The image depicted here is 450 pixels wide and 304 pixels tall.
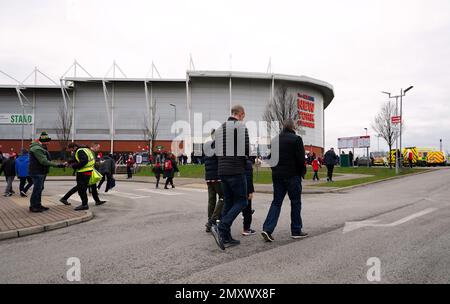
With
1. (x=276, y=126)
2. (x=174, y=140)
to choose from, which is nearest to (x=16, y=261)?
(x=276, y=126)

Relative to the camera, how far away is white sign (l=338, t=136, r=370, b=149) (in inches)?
1566

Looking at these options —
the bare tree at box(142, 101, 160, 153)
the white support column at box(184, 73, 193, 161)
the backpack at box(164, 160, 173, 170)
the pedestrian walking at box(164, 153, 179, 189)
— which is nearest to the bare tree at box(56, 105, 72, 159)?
the bare tree at box(142, 101, 160, 153)

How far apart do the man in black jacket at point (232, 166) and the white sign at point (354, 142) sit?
36.9m

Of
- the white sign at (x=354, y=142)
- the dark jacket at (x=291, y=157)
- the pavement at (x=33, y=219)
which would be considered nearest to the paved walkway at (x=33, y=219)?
the pavement at (x=33, y=219)

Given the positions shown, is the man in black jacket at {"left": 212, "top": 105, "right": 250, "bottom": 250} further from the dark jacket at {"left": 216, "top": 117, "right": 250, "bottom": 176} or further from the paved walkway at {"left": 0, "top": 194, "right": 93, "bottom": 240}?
the paved walkway at {"left": 0, "top": 194, "right": 93, "bottom": 240}

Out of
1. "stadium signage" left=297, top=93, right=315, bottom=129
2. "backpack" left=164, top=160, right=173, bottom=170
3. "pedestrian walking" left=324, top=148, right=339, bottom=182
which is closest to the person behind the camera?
"backpack" left=164, top=160, right=173, bottom=170

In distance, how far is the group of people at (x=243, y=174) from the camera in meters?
5.38

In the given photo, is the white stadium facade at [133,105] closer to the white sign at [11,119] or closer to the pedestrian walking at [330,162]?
the white sign at [11,119]

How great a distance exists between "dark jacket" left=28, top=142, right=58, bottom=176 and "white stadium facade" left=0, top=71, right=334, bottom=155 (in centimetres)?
4954

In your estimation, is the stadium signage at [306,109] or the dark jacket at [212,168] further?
the stadium signage at [306,109]

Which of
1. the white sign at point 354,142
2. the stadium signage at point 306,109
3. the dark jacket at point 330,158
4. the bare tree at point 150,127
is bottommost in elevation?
the dark jacket at point 330,158

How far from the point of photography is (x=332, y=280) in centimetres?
375
